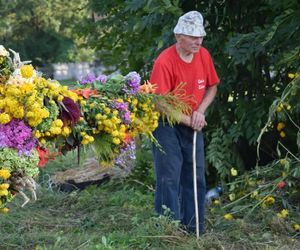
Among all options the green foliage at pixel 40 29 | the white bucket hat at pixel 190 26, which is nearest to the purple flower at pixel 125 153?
the white bucket hat at pixel 190 26

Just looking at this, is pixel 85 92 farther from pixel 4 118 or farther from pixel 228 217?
pixel 228 217

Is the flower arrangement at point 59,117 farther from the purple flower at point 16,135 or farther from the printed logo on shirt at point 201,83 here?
the printed logo on shirt at point 201,83

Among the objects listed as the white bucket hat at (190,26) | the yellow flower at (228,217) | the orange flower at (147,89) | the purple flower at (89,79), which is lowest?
the yellow flower at (228,217)

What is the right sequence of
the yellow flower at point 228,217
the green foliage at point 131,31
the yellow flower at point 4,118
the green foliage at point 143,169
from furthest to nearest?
the green foliage at point 143,169, the green foliage at point 131,31, the yellow flower at point 228,217, the yellow flower at point 4,118

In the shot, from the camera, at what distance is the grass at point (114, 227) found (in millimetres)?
4922

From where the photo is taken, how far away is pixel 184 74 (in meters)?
4.99

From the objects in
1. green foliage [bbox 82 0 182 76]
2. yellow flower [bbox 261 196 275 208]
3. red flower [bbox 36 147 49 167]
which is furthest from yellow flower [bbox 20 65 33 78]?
yellow flower [bbox 261 196 275 208]

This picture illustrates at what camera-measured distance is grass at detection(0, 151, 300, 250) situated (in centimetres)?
492

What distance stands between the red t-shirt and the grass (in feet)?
3.05

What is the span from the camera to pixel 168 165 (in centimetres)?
504

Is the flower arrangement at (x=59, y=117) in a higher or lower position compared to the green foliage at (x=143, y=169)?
higher

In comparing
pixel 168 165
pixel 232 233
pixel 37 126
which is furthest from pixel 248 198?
pixel 37 126

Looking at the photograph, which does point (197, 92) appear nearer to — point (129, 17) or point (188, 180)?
point (188, 180)

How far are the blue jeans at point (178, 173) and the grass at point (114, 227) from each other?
176mm
